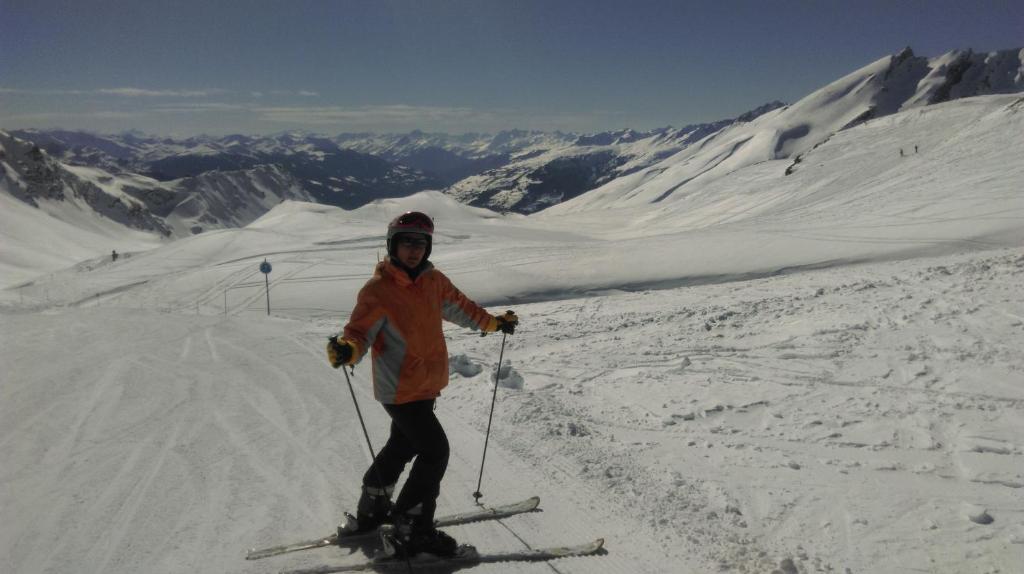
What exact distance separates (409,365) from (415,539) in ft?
4.00

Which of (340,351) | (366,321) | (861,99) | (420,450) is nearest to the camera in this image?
(340,351)

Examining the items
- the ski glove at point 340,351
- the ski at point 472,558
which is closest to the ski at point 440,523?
the ski at point 472,558

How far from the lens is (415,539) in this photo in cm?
386

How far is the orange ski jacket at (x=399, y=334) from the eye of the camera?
11.8 feet

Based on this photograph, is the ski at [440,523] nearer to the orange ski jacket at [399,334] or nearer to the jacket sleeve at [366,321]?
the orange ski jacket at [399,334]

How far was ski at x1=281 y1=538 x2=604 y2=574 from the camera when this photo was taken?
378 cm

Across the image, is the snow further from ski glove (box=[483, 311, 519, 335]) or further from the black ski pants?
ski glove (box=[483, 311, 519, 335])

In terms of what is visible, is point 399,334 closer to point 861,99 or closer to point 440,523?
point 440,523

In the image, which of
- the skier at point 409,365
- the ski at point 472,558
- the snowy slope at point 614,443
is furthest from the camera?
the snowy slope at point 614,443

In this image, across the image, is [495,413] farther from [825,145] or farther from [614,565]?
[825,145]

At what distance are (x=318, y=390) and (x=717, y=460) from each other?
5225mm

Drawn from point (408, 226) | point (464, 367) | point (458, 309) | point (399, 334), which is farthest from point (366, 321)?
point (464, 367)

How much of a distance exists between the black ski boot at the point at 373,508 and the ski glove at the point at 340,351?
1.17 meters

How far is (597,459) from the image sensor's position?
17.9 ft
